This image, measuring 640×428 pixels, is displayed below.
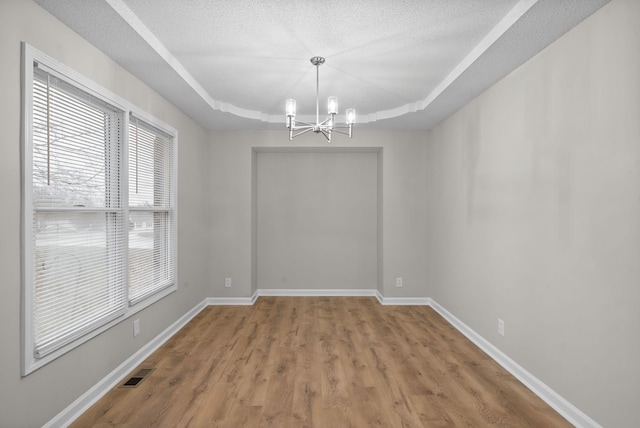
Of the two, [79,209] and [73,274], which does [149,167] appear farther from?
[73,274]

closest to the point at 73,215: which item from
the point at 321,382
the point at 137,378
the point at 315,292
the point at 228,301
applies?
the point at 137,378

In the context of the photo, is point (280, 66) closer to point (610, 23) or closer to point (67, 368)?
point (610, 23)

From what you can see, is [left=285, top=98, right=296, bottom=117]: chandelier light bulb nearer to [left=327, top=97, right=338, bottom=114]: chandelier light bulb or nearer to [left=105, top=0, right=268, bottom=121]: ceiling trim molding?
[left=327, top=97, right=338, bottom=114]: chandelier light bulb

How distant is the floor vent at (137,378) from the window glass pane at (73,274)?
1.84ft

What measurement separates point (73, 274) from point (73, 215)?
0.39m

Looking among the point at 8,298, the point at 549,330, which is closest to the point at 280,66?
the point at 8,298

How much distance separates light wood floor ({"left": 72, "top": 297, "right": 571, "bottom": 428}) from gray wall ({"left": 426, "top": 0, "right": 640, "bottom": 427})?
1.39 feet

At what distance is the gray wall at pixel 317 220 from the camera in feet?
17.6

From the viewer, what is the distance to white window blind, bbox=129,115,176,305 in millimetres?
3002

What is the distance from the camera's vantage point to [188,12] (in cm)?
222

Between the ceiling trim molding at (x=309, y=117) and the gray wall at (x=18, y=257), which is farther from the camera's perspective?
the ceiling trim molding at (x=309, y=117)

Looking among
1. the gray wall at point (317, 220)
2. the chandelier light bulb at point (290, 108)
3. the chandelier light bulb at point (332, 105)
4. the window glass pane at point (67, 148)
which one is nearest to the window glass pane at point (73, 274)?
the window glass pane at point (67, 148)

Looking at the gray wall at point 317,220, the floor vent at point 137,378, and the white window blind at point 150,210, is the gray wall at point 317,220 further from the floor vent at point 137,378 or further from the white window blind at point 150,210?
the floor vent at point 137,378

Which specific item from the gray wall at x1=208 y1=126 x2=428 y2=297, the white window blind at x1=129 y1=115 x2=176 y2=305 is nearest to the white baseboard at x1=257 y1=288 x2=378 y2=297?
the gray wall at x1=208 y1=126 x2=428 y2=297
